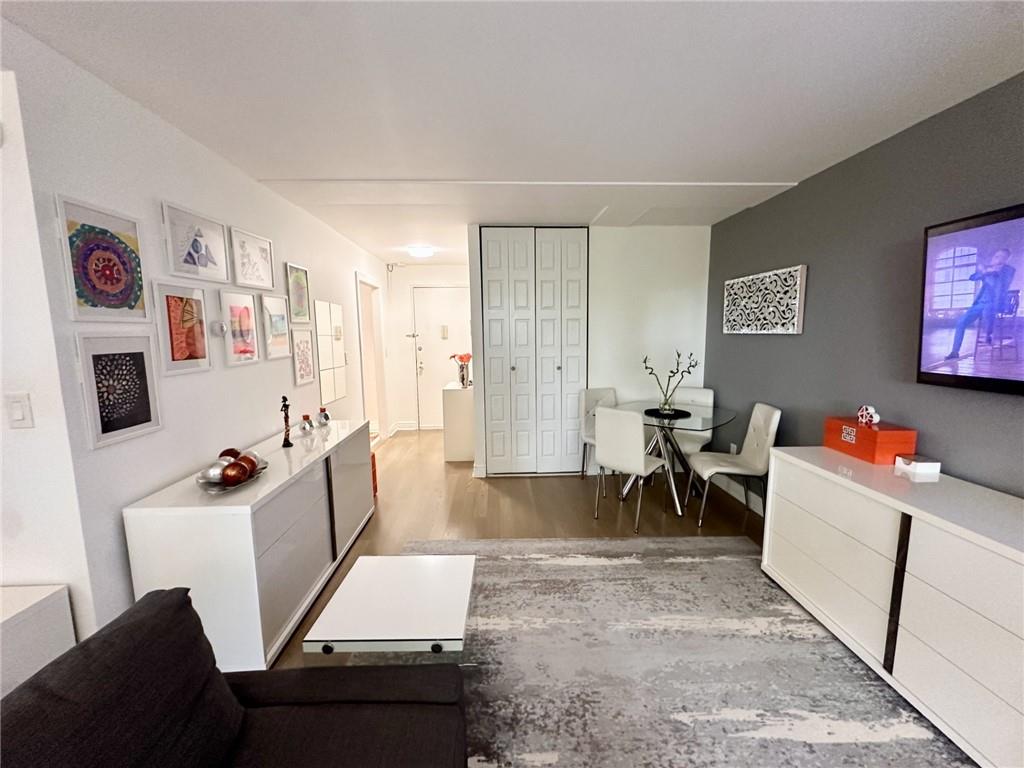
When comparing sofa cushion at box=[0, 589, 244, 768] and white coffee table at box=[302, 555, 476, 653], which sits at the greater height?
sofa cushion at box=[0, 589, 244, 768]

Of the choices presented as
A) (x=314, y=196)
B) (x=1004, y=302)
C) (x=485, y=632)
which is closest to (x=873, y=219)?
(x=1004, y=302)

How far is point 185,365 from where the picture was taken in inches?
76.7

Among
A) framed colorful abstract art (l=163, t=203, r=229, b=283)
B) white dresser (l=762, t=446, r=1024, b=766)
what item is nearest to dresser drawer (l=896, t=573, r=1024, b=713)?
white dresser (l=762, t=446, r=1024, b=766)

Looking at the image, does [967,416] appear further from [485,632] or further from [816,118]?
[485,632]

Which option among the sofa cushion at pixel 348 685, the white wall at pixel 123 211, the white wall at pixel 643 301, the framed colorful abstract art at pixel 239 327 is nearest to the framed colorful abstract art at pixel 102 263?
the white wall at pixel 123 211

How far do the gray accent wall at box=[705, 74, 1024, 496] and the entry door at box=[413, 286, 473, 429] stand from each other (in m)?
3.70

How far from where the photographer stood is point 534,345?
4016 mm

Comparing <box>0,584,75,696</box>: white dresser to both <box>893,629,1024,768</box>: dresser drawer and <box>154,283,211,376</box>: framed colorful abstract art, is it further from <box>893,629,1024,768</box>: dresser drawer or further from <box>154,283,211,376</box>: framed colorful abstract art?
<box>893,629,1024,768</box>: dresser drawer

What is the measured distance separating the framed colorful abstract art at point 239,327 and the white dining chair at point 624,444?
233cm

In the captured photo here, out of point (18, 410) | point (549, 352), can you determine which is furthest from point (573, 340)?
point (18, 410)

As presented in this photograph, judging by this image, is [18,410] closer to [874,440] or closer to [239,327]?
[239,327]

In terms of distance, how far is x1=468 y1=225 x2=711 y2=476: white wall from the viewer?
156 inches

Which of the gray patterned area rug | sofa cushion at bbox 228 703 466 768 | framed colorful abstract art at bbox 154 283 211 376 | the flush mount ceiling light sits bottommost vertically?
the gray patterned area rug

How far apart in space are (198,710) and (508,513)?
8.08 feet
